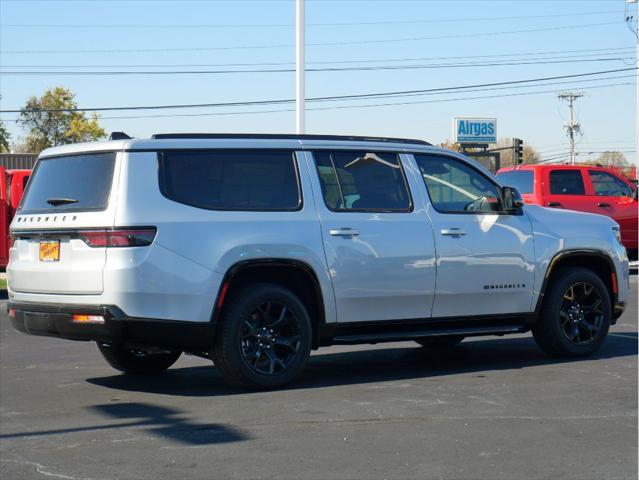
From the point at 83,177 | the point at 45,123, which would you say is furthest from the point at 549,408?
the point at 45,123

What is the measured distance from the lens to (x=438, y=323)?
898 cm

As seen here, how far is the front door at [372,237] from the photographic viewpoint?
27.8ft

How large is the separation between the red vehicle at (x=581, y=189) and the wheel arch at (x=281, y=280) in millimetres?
11985

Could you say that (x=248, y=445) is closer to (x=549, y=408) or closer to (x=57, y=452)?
(x=57, y=452)

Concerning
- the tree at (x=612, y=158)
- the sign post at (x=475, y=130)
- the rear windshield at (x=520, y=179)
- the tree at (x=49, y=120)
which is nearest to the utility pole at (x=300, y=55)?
the rear windshield at (x=520, y=179)

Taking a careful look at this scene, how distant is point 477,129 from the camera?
5675cm

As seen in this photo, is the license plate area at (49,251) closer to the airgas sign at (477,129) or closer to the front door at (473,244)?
the front door at (473,244)

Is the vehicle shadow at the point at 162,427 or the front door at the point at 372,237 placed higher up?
the front door at the point at 372,237

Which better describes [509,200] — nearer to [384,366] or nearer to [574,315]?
[574,315]

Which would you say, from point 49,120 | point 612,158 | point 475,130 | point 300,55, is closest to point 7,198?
point 300,55

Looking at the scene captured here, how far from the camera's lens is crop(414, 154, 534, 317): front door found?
29.3 feet

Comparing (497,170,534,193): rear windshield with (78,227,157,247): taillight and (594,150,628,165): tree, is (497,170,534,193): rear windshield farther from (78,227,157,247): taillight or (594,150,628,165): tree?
(594,150,628,165): tree


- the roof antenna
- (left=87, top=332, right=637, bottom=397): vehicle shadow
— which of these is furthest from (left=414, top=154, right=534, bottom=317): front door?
the roof antenna

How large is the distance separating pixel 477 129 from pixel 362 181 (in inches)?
1927
